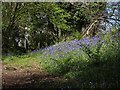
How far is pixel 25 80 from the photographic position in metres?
5.09

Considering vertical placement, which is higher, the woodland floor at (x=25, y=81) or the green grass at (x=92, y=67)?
the green grass at (x=92, y=67)

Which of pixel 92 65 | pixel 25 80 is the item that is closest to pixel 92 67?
pixel 92 65

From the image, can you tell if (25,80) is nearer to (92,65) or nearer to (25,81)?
(25,81)

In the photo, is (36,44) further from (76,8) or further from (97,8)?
(97,8)

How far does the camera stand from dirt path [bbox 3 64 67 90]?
4.42 m

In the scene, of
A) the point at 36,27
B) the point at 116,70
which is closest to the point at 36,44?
the point at 36,27

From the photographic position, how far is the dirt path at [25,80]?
4.42 metres

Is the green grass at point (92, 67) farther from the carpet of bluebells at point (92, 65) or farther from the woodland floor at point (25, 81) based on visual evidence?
the woodland floor at point (25, 81)

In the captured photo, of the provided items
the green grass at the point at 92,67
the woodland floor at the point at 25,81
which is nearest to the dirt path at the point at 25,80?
the woodland floor at the point at 25,81

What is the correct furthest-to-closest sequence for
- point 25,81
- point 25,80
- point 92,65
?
point 92,65 → point 25,80 → point 25,81

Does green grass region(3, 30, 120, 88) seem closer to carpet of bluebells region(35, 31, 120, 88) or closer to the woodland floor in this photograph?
carpet of bluebells region(35, 31, 120, 88)

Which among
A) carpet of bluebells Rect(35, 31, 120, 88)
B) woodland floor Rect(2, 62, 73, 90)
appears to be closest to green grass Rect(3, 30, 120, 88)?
carpet of bluebells Rect(35, 31, 120, 88)

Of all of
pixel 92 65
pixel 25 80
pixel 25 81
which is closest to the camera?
pixel 25 81

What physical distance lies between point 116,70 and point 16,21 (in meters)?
7.68
